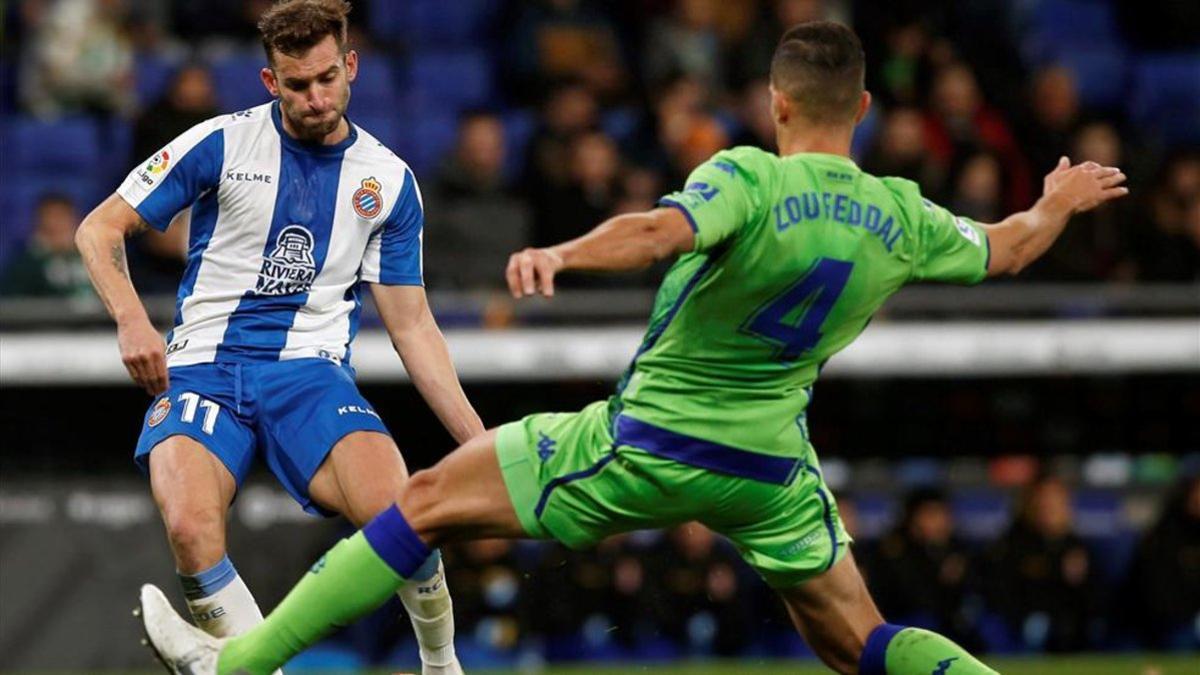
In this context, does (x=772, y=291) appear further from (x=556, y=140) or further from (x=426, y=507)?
(x=556, y=140)

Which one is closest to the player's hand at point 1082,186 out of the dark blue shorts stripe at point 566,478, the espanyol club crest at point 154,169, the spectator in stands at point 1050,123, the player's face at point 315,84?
the dark blue shorts stripe at point 566,478

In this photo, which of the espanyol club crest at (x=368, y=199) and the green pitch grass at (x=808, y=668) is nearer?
the espanyol club crest at (x=368, y=199)

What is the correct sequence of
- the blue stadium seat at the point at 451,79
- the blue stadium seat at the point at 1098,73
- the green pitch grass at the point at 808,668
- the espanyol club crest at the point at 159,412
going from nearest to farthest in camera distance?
the espanyol club crest at the point at 159,412, the green pitch grass at the point at 808,668, the blue stadium seat at the point at 451,79, the blue stadium seat at the point at 1098,73

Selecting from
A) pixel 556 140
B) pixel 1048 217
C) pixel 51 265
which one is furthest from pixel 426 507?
pixel 556 140

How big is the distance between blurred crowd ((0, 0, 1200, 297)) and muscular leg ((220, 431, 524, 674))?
19.9 ft

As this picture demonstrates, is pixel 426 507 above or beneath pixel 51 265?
above

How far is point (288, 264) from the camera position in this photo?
22.9 ft

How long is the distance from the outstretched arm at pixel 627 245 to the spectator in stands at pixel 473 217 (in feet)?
21.5

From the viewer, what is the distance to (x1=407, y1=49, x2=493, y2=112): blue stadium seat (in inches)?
565

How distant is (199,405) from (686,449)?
179 centimetres

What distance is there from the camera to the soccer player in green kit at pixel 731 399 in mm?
5805

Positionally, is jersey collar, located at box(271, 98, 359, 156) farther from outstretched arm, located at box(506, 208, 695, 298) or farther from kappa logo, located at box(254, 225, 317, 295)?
outstretched arm, located at box(506, 208, 695, 298)

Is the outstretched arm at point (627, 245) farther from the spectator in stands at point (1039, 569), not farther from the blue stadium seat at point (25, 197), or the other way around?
the blue stadium seat at point (25, 197)

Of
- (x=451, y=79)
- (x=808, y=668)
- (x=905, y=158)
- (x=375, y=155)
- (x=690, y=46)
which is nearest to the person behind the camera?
(x=375, y=155)
